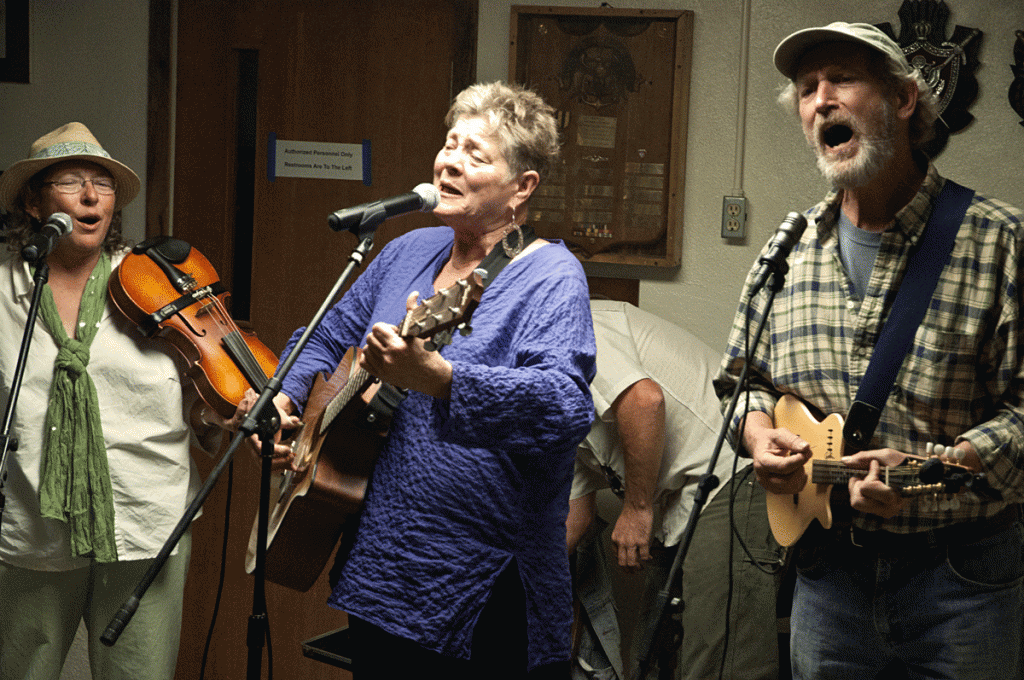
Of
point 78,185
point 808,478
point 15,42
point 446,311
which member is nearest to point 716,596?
point 808,478

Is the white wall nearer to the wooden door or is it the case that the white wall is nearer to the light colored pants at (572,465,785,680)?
the wooden door

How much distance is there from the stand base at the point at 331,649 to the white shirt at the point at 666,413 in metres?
0.76

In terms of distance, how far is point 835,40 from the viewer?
6.32 feet

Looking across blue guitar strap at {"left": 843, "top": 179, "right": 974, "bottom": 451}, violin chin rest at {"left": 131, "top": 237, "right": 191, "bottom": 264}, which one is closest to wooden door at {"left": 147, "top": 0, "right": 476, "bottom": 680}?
violin chin rest at {"left": 131, "top": 237, "right": 191, "bottom": 264}

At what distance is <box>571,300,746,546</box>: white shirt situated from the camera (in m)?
2.78

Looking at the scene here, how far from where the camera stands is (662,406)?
2.76 m

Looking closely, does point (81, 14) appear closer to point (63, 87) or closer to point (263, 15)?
point (63, 87)

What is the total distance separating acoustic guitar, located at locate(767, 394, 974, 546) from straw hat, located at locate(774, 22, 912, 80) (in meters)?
0.68

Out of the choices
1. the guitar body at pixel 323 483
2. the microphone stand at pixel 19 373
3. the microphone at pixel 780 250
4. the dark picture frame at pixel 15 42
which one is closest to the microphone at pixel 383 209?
the guitar body at pixel 323 483

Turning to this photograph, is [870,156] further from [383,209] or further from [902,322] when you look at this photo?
[383,209]

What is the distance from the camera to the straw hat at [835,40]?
1836 mm

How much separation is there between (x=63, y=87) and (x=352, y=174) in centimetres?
108

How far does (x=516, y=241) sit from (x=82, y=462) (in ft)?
4.04

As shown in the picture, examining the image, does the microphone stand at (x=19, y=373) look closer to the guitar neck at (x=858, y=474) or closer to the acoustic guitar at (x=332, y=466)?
the acoustic guitar at (x=332, y=466)
